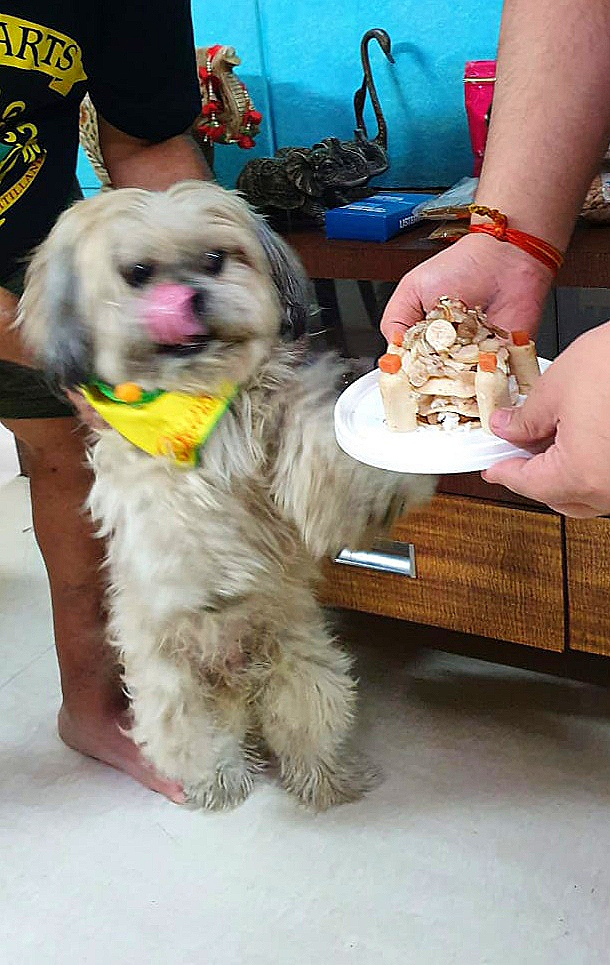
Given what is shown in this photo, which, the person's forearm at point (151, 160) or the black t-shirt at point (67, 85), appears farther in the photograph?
the person's forearm at point (151, 160)

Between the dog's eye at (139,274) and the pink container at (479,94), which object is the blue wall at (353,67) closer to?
the pink container at (479,94)

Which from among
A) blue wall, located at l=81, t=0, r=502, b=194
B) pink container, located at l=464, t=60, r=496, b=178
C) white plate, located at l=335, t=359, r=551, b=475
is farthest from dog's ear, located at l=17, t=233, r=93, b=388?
blue wall, located at l=81, t=0, r=502, b=194

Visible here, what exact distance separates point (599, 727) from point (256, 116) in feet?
3.77

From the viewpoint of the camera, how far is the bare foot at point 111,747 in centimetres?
144

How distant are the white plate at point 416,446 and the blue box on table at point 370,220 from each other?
1.85ft

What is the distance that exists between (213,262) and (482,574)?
628 millimetres

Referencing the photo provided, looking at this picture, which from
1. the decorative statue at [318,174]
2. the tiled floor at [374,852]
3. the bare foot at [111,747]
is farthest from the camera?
the decorative statue at [318,174]

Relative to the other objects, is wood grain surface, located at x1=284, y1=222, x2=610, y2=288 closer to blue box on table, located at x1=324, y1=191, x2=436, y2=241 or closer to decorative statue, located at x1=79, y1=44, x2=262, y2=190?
blue box on table, located at x1=324, y1=191, x2=436, y2=241

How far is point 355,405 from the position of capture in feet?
3.30

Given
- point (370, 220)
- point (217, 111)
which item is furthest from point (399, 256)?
point (217, 111)

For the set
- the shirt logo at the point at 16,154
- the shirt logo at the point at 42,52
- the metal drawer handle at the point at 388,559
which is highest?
the shirt logo at the point at 42,52

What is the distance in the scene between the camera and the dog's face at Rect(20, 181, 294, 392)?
1.01 m

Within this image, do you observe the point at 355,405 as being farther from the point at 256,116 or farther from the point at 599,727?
the point at 256,116

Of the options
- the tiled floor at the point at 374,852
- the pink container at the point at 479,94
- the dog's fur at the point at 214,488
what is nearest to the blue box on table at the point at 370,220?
the pink container at the point at 479,94
